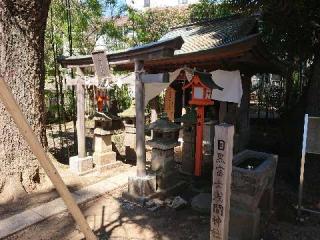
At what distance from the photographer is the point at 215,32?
11727 mm

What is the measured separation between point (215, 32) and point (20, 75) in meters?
7.72

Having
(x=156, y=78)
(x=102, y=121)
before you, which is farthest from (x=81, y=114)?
(x=156, y=78)

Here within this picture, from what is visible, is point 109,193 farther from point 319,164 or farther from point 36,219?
point 319,164

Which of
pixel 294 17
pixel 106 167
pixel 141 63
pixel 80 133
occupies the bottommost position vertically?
pixel 106 167

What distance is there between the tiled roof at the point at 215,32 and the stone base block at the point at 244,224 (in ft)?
19.2

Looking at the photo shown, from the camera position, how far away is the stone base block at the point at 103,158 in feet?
28.5

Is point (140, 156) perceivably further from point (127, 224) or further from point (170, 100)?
point (170, 100)

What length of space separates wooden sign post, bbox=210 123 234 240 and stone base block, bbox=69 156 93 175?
532 cm

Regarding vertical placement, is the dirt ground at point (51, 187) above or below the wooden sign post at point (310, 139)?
below

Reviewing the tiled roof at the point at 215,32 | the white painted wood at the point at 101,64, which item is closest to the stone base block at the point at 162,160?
the white painted wood at the point at 101,64


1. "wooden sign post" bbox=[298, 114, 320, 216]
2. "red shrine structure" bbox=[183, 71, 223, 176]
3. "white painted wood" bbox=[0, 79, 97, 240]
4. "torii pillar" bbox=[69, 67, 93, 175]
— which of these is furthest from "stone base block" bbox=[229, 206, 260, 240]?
"torii pillar" bbox=[69, 67, 93, 175]

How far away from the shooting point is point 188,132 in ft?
28.7

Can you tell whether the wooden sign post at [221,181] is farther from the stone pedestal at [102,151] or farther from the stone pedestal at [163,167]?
the stone pedestal at [102,151]

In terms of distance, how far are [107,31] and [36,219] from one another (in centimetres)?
1364
